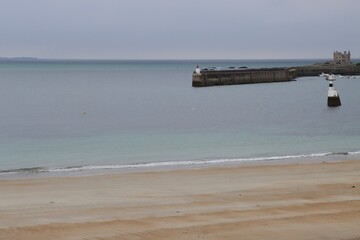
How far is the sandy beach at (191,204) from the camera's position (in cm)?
954

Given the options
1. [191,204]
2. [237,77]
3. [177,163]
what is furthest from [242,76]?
[191,204]

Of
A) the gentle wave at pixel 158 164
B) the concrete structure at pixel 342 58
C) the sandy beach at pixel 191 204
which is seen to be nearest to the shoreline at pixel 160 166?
the gentle wave at pixel 158 164

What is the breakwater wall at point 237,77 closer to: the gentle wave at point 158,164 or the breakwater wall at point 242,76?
the breakwater wall at point 242,76

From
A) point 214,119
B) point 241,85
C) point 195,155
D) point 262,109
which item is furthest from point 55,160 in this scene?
point 241,85

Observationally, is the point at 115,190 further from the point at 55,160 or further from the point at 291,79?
the point at 291,79

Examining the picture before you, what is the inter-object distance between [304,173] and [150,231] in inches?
303

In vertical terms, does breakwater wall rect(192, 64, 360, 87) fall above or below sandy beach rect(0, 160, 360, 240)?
below

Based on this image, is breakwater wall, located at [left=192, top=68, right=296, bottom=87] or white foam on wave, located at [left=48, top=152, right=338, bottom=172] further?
breakwater wall, located at [left=192, top=68, right=296, bottom=87]

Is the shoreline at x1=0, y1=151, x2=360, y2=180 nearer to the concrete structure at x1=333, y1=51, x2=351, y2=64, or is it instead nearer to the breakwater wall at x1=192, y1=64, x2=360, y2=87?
the breakwater wall at x1=192, y1=64, x2=360, y2=87

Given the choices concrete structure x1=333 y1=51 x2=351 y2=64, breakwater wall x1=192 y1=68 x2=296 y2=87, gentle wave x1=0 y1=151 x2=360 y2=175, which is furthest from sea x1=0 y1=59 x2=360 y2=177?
concrete structure x1=333 y1=51 x2=351 y2=64

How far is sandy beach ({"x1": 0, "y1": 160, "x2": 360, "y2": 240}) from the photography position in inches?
376

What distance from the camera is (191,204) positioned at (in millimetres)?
12078

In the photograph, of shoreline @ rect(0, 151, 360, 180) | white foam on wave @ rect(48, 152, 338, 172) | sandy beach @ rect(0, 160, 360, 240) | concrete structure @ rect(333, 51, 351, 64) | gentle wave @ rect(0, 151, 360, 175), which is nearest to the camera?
sandy beach @ rect(0, 160, 360, 240)

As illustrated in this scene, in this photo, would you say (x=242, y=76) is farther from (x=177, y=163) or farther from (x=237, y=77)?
(x=177, y=163)
